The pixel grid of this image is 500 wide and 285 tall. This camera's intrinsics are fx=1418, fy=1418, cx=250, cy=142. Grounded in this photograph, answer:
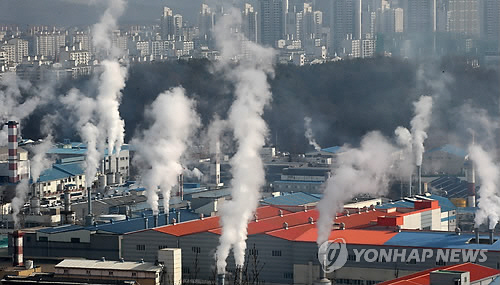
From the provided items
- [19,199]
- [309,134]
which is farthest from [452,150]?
[19,199]

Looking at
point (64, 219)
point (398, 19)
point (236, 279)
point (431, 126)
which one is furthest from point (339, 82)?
point (236, 279)

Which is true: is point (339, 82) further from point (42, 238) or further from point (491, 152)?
point (42, 238)

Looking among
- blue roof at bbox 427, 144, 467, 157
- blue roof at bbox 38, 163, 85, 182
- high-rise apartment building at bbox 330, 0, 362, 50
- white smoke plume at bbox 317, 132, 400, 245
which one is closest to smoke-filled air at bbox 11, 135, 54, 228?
blue roof at bbox 38, 163, 85, 182

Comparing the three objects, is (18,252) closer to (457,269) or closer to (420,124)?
(457,269)

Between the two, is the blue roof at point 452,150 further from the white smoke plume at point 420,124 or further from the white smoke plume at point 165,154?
the white smoke plume at point 165,154

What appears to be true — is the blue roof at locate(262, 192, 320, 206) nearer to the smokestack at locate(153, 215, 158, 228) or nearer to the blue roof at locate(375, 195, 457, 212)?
the blue roof at locate(375, 195, 457, 212)

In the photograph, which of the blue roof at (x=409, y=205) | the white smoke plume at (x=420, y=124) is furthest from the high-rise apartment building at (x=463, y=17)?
the blue roof at (x=409, y=205)
